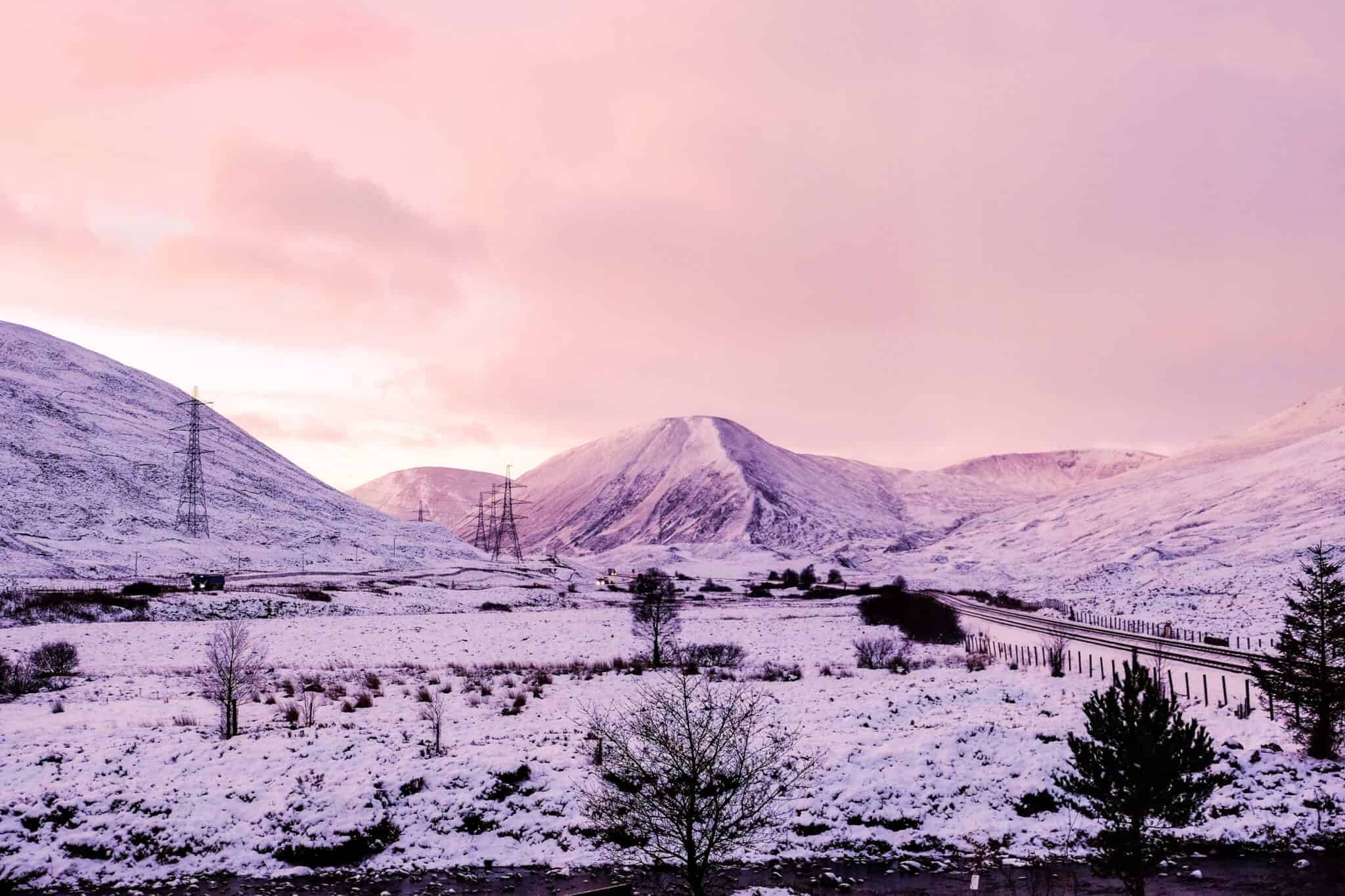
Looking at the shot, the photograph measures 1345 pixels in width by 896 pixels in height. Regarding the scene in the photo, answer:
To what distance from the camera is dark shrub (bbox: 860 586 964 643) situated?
64500 mm

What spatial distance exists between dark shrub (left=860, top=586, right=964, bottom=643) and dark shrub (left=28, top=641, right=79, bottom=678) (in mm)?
52485

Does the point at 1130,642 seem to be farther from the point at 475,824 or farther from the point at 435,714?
the point at 475,824

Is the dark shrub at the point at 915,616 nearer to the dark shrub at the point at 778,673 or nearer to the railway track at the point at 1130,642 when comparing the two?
the railway track at the point at 1130,642

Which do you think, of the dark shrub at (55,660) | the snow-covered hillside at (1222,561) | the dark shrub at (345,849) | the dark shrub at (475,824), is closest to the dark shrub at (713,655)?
the dark shrub at (475,824)

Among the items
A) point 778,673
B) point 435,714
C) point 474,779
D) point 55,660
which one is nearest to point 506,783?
point 474,779

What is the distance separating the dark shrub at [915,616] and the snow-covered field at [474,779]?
26643mm

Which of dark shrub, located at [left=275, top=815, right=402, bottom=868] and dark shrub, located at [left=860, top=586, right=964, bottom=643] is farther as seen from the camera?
dark shrub, located at [left=860, top=586, right=964, bottom=643]

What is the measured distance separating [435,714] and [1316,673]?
29045 mm

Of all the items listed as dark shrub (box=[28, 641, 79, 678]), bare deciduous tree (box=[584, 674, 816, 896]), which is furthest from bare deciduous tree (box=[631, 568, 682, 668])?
dark shrub (box=[28, 641, 79, 678])

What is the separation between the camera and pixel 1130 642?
4888 centimetres

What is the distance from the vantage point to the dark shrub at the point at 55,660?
41469 millimetres

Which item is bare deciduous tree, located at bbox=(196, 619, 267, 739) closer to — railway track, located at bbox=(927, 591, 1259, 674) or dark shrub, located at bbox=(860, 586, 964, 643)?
railway track, located at bbox=(927, 591, 1259, 674)

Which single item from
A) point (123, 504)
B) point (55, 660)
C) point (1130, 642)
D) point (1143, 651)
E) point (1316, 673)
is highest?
point (123, 504)

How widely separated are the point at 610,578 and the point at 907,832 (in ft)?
412
